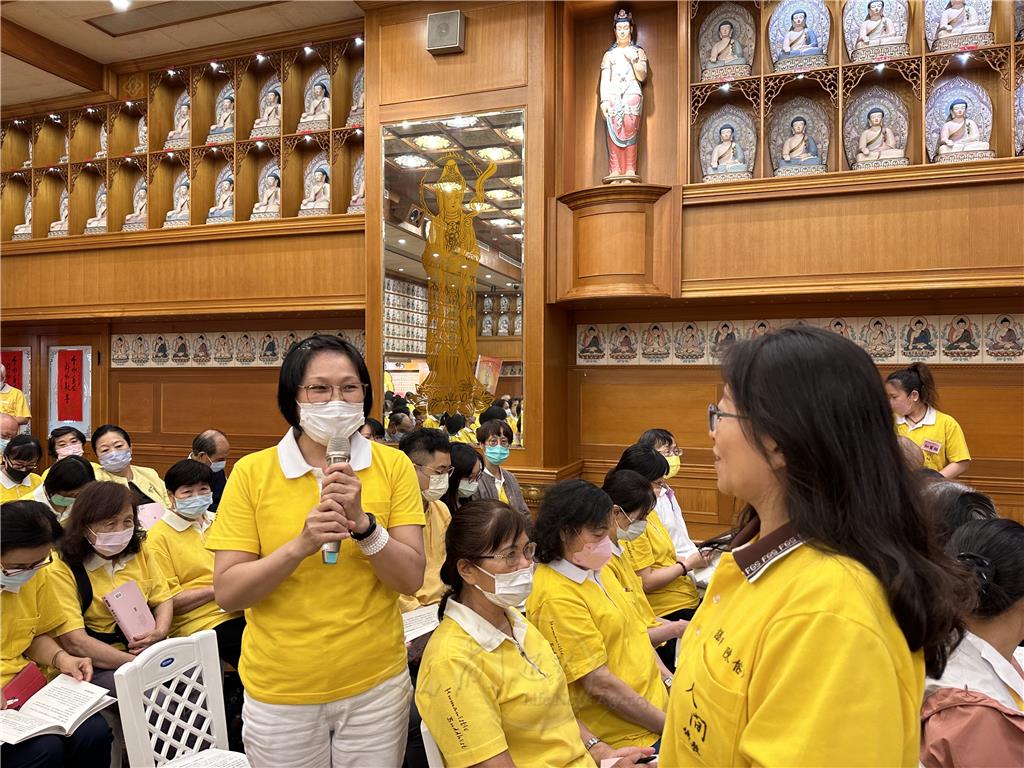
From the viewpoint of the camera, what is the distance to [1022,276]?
4211 mm

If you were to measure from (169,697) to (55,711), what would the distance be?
17.9 inches

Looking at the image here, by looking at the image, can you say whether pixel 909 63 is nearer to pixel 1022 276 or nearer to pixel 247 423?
pixel 1022 276

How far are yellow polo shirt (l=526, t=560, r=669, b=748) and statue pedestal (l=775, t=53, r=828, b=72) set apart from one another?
4.40 meters

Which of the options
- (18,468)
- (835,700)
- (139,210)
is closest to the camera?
(835,700)

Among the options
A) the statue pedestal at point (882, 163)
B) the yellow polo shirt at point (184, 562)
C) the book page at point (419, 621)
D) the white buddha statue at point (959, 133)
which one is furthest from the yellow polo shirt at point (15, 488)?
the white buddha statue at point (959, 133)

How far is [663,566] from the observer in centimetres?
300

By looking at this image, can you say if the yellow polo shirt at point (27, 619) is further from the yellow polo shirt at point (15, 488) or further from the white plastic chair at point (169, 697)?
the yellow polo shirt at point (15, 488)

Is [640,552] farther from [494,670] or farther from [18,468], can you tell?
[18,468]

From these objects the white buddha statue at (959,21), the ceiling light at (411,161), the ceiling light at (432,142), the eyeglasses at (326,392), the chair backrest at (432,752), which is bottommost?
the chair backrest at (432,752)

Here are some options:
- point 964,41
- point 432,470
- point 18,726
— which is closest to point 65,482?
point 18,726

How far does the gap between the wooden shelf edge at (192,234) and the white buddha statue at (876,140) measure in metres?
3.82

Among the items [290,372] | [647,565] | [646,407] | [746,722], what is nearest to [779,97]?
[646,407]

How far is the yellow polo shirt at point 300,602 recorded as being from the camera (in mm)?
1499

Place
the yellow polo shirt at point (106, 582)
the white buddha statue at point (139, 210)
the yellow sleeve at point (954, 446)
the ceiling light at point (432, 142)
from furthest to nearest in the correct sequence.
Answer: the white buddha statue at point (139, 210)
the ceiling light at point (432, 142)
the yellow sleeve at point (954, 446)
the yellow polo shirt at point (106, 582)
